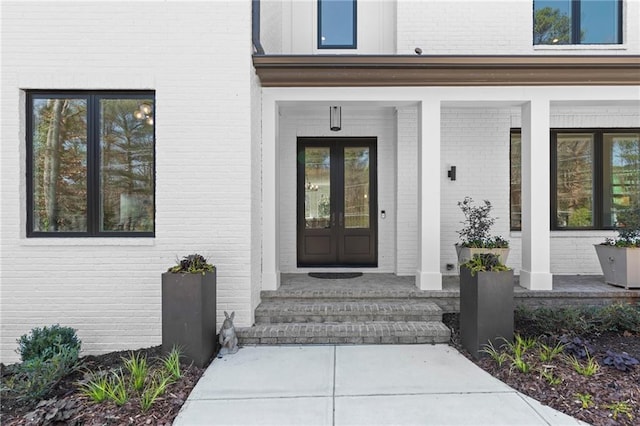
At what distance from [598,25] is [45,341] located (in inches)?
361

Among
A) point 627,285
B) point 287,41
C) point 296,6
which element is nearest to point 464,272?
point 627,285

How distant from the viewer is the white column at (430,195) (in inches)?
191

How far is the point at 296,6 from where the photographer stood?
6414 millimetres

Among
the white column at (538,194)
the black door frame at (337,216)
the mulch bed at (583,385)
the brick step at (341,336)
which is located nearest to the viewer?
the mulch bed at (583,385)

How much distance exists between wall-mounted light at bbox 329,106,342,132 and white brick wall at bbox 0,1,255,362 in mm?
2288

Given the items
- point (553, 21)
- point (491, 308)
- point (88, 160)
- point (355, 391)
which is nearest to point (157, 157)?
point (88, 160)

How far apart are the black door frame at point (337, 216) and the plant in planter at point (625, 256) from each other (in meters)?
3.42

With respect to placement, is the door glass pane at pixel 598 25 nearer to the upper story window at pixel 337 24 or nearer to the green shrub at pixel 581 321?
the upper story window at pixel 337 24

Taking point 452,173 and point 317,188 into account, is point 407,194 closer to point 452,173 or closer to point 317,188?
point 452,173

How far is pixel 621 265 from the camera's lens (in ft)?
16.2

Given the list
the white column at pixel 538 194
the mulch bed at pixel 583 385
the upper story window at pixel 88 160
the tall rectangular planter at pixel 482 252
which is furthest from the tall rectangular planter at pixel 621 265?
the upper story window at pixel 88 160

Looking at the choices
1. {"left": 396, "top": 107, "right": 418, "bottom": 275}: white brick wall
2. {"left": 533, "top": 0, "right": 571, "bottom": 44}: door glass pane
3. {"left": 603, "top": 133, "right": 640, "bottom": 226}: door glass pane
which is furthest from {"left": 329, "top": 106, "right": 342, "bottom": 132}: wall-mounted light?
{"left": 603, "top": 133, "right": 640, "bottom": 226}: door glass pane

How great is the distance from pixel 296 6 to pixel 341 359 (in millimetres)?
5952

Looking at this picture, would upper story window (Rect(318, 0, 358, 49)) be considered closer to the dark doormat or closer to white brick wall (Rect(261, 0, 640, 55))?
white brick wall (Rect(261, 0, 640, 55))
